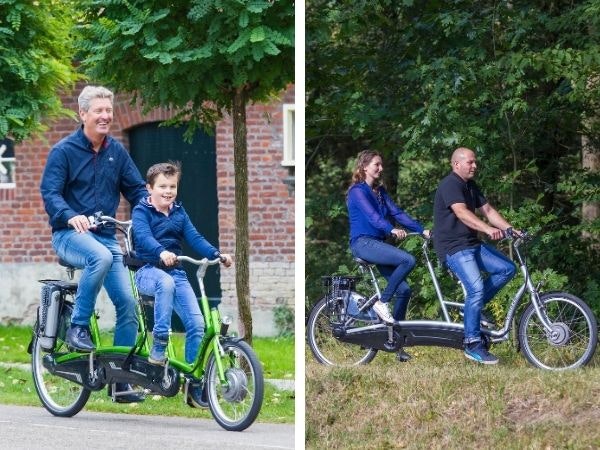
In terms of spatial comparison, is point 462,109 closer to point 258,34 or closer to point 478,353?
point 258,34

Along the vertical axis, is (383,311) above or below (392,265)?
below

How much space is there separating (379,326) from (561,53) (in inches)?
51.2

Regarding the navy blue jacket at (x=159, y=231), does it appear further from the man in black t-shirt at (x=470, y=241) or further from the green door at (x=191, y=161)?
the man in black t-shirt at (x=470, y=241)

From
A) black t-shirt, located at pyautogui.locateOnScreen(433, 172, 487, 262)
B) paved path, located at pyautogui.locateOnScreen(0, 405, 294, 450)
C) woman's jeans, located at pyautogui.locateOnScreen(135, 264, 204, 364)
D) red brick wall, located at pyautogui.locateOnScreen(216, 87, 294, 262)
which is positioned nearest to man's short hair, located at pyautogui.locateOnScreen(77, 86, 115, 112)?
woman's jeans, located at pyautogui.locateOnScreen(135, 264, 204, 364)

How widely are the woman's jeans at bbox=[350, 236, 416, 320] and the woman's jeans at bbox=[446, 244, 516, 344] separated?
0.27m

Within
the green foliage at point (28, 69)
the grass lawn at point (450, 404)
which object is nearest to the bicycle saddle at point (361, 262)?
the grass lawn at point (450, 404)

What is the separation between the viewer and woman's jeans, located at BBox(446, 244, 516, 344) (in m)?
5.32

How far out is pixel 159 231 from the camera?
500 centimetres

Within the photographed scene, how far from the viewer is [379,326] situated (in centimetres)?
562

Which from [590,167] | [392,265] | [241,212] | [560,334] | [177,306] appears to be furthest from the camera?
[241,212]

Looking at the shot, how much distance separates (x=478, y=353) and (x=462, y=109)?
0.96 meters

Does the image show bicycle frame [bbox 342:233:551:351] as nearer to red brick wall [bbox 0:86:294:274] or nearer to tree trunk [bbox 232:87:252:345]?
tree trunk [bbox 232:87:252:345]

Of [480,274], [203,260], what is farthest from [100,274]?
[480,274]

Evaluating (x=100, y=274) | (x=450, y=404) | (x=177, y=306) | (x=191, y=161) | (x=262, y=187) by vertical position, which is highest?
(x=191, y=161)
